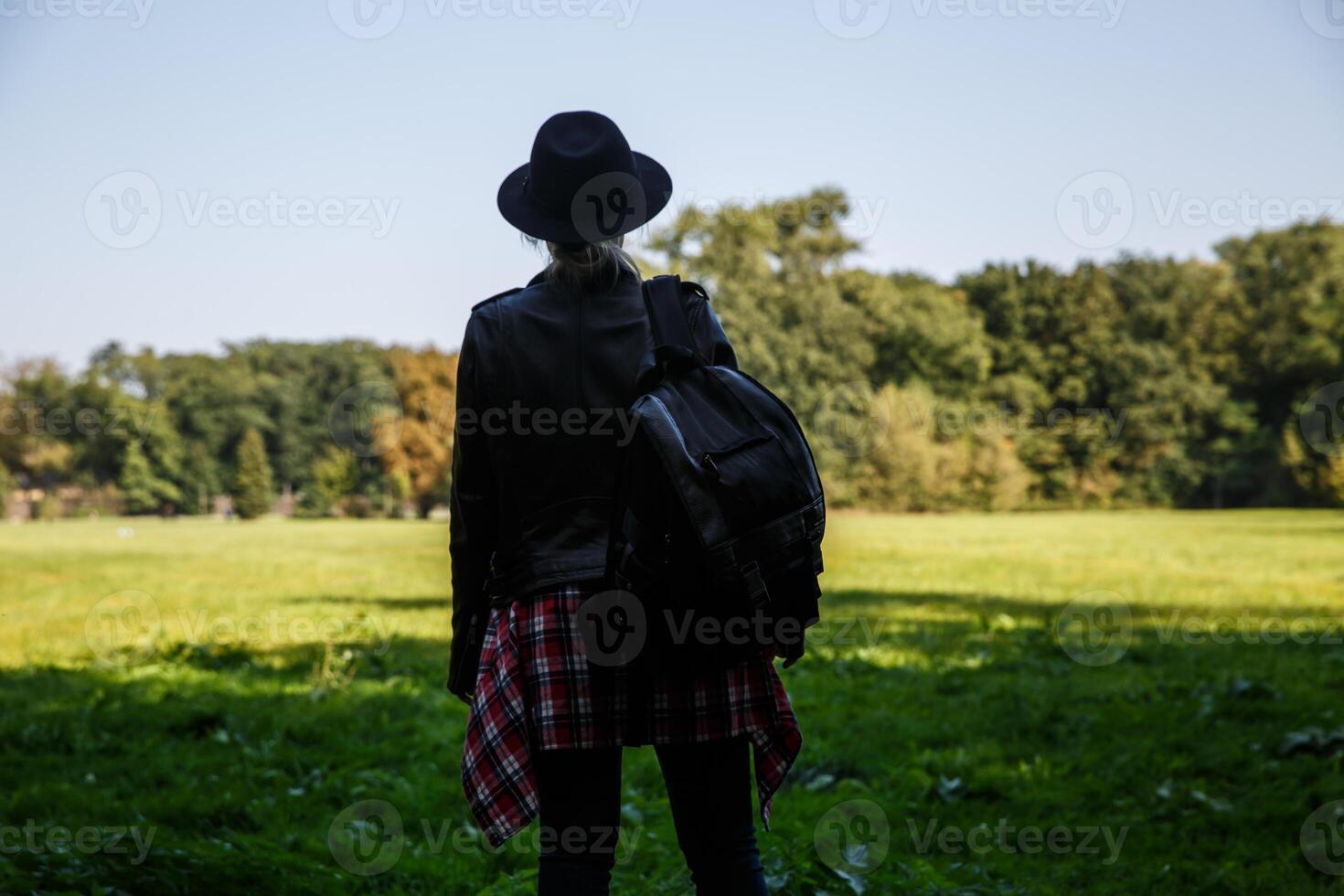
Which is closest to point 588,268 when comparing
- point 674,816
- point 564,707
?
point 564,707

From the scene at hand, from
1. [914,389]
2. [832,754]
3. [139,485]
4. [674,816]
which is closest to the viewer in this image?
[674,816]

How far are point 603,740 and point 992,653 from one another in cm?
730

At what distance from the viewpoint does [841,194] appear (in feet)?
161

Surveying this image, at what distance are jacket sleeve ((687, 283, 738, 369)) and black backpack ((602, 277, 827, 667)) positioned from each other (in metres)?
0.11

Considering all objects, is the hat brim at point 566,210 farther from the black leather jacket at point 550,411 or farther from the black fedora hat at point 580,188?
the black leather jacket at point 550,411

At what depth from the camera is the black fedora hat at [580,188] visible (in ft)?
7.65

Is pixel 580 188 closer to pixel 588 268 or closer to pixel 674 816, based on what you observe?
pixel 588 268

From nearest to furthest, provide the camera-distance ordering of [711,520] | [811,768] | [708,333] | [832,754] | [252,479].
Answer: [711,520] < [708,333] < [811,768] < [832,754] < [252,479]

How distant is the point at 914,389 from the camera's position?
45.3 meters

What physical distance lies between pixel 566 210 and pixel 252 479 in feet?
136

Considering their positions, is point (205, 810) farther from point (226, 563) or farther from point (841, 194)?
point (841, 194)

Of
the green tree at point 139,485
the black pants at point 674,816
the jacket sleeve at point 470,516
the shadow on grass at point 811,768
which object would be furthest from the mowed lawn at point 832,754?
the green tree at point 139,485

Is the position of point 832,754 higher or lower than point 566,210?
lower

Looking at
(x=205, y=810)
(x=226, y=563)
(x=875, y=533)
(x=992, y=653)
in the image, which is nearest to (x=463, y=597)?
(x=205, y=810)
